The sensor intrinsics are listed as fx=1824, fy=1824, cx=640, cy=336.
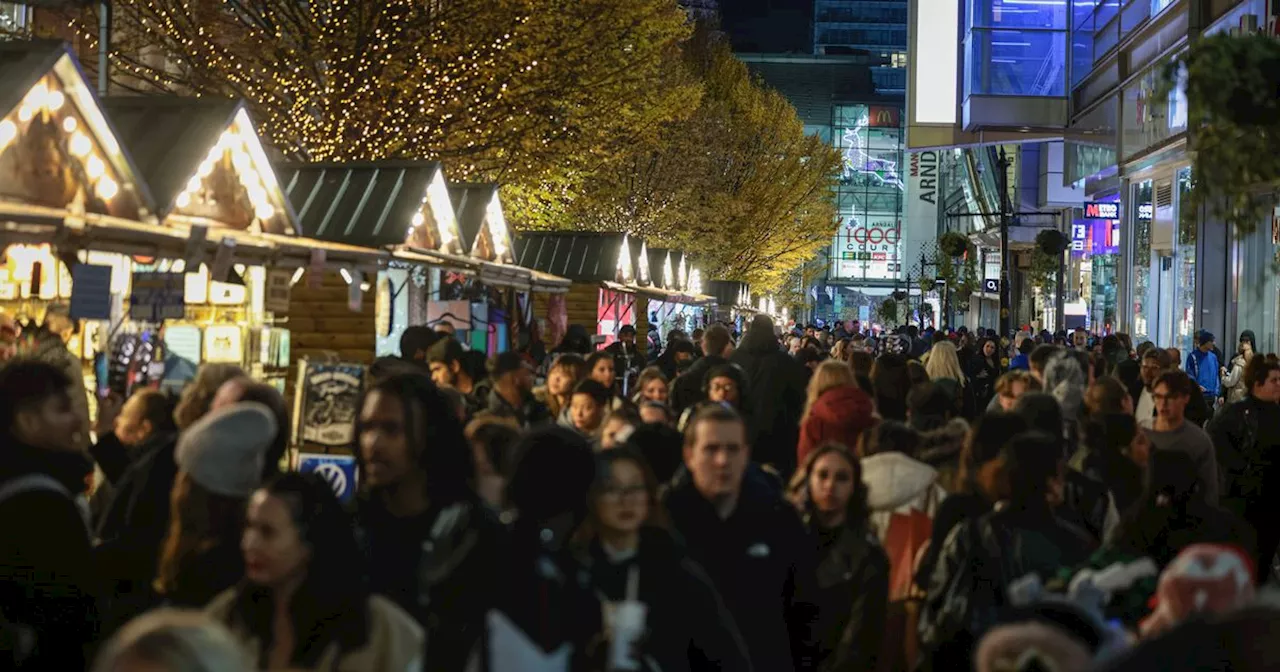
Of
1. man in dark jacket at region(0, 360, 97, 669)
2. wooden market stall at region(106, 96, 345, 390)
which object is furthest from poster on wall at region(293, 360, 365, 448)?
man in dark jacket at region(0, 360, 97, 669)

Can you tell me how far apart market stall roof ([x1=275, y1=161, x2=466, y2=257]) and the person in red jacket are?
248 inches

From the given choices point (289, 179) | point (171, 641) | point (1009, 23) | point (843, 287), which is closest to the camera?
point (171, 641)

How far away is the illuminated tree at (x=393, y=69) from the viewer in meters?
23.5

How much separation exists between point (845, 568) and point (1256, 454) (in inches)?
214

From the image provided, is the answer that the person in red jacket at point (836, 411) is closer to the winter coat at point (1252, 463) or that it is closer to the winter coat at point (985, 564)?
the winter coat at point (1252, 463)

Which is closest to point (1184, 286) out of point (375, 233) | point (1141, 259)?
point (1141, 259)

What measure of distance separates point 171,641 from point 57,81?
319 inches

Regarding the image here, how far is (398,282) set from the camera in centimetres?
1870

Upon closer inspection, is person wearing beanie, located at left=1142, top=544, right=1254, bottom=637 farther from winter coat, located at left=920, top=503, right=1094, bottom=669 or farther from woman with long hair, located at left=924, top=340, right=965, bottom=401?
woman with long hair, located at left=924, top=340, right=965, bottom=401

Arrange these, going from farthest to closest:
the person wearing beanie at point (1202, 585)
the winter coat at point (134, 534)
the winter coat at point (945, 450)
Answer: the winter coat at point (945, 450), the winter coat at point (134, 534), the person wearing beanie at point (1202, 585)

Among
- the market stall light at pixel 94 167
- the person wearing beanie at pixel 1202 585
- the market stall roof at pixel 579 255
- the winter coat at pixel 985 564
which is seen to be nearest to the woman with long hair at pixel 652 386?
the market stall light at pixel 94 167

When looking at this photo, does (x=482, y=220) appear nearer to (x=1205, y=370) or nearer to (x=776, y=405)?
(x=776, y=405)

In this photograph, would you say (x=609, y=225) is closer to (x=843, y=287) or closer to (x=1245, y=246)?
(x=1245, y=246)

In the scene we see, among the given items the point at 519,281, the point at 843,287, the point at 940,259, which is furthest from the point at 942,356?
the point at 843,287
